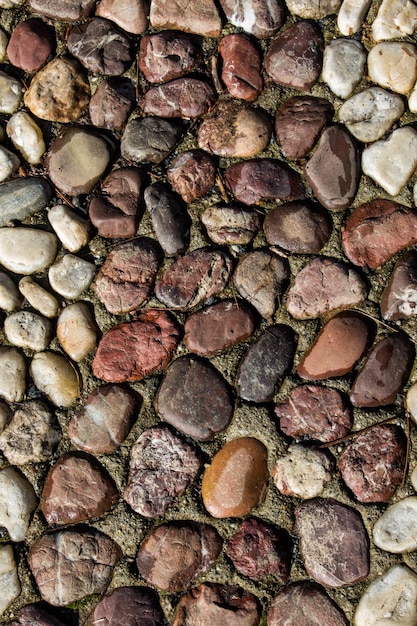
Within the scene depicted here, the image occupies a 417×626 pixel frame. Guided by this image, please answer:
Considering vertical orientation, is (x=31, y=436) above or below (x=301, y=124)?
below

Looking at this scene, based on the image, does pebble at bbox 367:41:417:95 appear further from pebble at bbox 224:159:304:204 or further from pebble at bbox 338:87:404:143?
pebble at bbox 224:159:304:204

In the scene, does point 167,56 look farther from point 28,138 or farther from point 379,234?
point 379,234

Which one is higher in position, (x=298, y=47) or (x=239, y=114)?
(x=298, y=47)

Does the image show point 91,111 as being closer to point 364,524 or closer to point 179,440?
point 179,440

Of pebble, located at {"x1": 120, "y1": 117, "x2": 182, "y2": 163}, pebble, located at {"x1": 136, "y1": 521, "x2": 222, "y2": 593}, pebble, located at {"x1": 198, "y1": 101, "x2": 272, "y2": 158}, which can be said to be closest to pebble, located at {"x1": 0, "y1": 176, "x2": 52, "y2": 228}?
pebble, located at {"x1": 120, "y1": 117, "x2": 182, "y2": 163}

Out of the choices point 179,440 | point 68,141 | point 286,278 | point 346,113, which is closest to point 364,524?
point 179,440

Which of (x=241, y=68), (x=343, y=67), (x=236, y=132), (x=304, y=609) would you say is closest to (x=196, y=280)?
(x=236, y=132)

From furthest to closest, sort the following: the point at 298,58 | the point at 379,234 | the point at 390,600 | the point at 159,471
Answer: the point at 298,58 < the point at 379,234 < the point at 159,471 < the point at 390,600

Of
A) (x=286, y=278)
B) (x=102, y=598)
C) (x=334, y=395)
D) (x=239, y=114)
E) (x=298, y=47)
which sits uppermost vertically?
(x=298, y=47)
